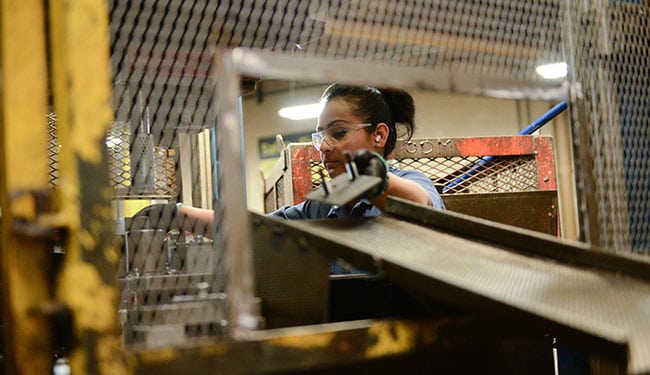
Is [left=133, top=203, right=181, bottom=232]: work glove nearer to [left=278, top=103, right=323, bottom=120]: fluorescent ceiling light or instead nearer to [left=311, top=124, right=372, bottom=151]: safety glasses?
[left=311, top=124, right=372, bottom=151]: safety glasses

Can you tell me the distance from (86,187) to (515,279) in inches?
30.6

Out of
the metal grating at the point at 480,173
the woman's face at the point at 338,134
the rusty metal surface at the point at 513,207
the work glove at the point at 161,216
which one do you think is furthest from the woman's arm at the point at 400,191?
the metal grating at the point at 480,173

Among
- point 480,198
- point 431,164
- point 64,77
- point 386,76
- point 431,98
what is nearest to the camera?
point 64,77

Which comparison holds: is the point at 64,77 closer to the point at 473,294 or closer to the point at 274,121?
the point at 473,294

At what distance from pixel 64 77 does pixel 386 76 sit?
579 mm

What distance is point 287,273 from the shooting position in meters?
1.32

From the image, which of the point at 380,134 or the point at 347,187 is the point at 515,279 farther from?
the point at 380,134

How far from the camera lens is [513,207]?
2723 mm

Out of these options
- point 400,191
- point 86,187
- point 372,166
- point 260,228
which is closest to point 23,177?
point 86,187

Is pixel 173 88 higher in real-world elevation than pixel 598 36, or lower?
lower

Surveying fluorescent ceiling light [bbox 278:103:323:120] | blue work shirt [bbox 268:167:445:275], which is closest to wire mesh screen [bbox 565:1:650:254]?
blue work shirt [bbox 268:167:445:275]

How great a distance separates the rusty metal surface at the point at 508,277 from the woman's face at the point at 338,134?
0.75 m

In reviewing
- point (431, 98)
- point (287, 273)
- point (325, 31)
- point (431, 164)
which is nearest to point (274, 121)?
point (431, 98)

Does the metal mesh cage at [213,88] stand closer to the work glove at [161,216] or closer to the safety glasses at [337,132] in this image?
the work glove at [161,216]
